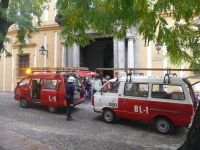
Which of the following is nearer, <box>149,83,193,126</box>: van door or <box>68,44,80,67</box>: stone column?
<box>149,83,193,126</box>: van door

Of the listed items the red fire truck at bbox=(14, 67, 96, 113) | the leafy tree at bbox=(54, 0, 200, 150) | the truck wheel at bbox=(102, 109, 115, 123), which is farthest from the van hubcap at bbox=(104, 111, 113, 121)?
the leafy tree at bbox=(54, 0, 200, 150)

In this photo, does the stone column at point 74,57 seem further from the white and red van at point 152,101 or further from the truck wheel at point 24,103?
the white and red van at point 152,101

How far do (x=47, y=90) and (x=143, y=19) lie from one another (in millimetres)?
6591

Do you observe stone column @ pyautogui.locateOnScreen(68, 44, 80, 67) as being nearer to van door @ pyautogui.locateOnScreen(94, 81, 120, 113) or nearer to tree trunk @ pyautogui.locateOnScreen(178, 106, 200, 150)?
van door @ pyautogui.locateOnScreen(94, 81, 120, 113)

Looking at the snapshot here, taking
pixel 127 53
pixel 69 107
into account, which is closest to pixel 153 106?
pixel 69 107

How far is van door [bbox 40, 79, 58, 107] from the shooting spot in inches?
348

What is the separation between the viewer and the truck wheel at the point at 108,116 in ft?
24.3

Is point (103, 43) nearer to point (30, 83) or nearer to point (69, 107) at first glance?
point (30, 83)

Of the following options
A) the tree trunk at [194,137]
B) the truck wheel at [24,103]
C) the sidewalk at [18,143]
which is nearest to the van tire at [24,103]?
the truck wheel at [24,103]

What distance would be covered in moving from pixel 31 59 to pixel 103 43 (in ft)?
21.8

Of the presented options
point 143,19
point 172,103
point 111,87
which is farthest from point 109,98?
point 143,19

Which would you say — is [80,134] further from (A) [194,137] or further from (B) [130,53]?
(B) [130,53]

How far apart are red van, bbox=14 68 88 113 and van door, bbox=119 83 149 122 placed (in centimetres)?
289

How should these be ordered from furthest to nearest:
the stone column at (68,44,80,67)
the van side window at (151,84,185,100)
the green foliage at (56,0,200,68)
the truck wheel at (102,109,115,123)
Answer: the stone column at (68,44,80,67)
the truck wheel at (102,109,115,123)
the van side window at (151,84,185,100)
the green foliage at (56,0,200,68)
